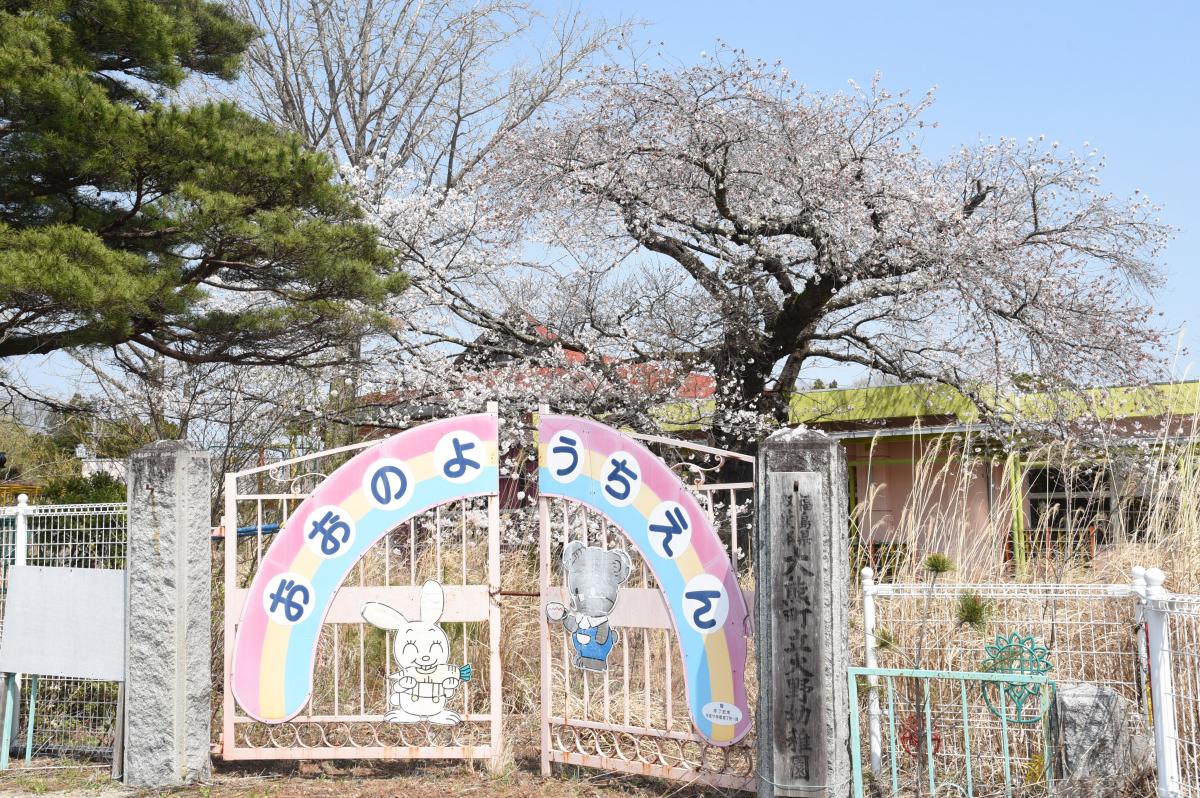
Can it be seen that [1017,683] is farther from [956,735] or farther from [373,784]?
[373,784]

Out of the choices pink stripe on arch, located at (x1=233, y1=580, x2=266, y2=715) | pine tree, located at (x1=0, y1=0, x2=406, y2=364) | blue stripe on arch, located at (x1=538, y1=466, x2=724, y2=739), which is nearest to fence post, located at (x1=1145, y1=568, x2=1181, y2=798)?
blue stripe on arch, located at (x1=538, y1=466, x2=724, y2=739)

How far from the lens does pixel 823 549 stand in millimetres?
4906

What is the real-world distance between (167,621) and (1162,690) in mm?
5227

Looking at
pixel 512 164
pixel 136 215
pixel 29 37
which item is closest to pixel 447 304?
pixel 512 164

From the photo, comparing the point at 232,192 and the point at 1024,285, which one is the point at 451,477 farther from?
the point at 1024,285

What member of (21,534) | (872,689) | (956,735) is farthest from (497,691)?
(21,534)

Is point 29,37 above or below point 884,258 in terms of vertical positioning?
above

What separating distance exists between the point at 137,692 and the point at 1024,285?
9.33 meters

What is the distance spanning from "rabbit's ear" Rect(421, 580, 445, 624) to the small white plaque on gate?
5.90ft

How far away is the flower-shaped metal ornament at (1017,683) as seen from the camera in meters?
5.14

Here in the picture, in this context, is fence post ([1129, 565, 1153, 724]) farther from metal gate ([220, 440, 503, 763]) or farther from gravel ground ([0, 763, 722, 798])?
metal gate ([220, 440, 503, 763])

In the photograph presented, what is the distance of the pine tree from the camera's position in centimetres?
→ 897

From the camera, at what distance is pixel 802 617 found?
4.91 m

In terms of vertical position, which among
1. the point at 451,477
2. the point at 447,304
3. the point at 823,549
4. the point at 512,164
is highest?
the point at 512,164
